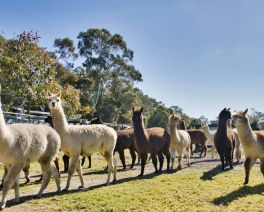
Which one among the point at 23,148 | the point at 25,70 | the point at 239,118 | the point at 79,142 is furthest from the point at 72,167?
the point at 25,70

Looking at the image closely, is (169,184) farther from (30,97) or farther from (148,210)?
(30,97)

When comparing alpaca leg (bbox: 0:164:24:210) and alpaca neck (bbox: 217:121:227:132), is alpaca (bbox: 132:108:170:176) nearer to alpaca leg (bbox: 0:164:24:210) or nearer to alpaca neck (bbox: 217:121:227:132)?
alpaca neck (bbox: 217:121:227:132)

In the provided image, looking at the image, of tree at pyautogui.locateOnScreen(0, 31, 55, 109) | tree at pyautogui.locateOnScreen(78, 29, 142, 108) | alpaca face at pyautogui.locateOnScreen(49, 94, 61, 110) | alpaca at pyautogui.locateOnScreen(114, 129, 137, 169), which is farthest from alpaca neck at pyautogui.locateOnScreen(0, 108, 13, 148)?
tree at pyautogui.locateOnScreen(78, 29, 142, 108)

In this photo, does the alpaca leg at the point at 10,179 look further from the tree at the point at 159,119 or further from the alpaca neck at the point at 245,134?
→ the tree at the point at 159,119

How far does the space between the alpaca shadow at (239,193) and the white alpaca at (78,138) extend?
3.10 meters

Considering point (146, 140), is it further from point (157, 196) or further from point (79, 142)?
point (157, 196)

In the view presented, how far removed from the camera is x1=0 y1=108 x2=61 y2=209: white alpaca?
740cm

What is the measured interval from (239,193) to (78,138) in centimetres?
398

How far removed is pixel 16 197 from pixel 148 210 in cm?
270

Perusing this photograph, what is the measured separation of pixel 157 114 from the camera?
58.2 metres

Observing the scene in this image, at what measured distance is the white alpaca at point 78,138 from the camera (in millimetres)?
9461

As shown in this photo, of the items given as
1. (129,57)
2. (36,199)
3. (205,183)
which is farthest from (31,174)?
(129,57)

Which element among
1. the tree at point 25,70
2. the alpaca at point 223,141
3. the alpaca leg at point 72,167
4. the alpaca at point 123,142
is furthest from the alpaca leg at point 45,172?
the tree at point 25,70

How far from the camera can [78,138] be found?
969cm
